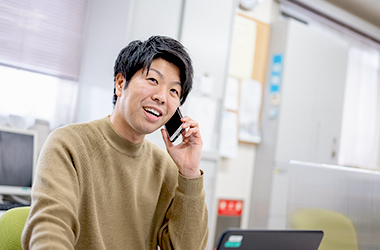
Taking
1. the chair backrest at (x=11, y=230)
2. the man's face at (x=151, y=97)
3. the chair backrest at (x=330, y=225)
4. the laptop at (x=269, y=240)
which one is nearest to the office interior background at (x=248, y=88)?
the chair backrest at (x=330, y=225)

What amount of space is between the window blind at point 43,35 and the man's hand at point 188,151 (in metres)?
1.54

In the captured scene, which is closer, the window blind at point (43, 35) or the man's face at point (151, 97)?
the man's face at point (151, 97)

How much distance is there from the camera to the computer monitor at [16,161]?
6.66ft

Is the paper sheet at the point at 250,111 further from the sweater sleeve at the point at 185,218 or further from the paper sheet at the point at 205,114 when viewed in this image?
the sweater sleeve at the point at 185,218

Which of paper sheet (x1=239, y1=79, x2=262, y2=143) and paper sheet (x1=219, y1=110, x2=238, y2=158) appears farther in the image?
paper sheet (x1=239, y1=79, x2=262, y2=143)

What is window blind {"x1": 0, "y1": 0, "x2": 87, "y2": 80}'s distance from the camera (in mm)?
2416

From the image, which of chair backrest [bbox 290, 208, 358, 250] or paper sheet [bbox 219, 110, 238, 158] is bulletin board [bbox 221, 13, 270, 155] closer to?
paper sheet [bbox 219, 110, 238, 158]

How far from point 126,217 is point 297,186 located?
1.68 ft

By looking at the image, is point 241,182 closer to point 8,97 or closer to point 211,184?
point 211,184

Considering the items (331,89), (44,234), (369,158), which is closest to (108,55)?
(44,234)

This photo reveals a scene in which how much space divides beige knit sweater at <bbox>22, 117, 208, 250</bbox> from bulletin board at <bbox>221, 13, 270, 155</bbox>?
2347 mm

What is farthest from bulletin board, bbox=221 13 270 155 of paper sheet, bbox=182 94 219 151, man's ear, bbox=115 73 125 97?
man's ear, bbox=115 73 125 97

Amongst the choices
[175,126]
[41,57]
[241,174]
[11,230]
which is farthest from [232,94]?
[11,230]

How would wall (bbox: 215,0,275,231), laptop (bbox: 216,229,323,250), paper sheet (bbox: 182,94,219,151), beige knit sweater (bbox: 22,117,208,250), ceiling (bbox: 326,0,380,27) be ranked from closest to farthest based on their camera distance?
laptop (bbox: 216,229,323,250) < beige knit sweater (bbox: 22,117,208,250) < paper sheet (bbox: 182,94,219,151) < wall (bbox: 215,0,275,231) < ceiling (bbox: 326,0,380,27)
